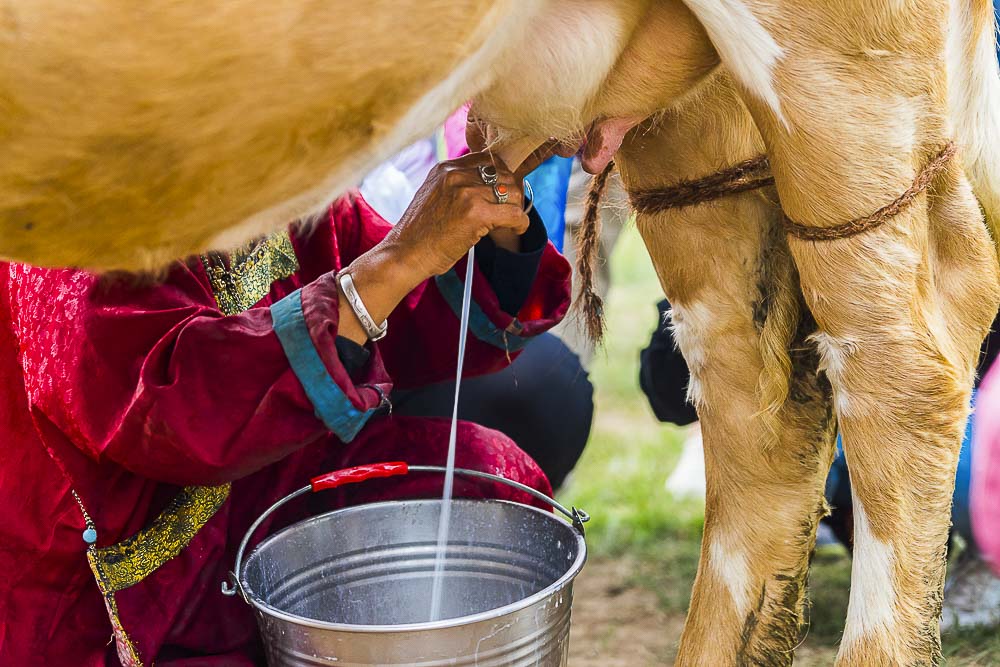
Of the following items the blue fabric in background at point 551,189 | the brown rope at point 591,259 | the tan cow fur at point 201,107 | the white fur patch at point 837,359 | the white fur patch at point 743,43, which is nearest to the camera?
the tan cow fur at point 201,107

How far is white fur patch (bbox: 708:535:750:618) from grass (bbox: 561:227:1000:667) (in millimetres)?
261

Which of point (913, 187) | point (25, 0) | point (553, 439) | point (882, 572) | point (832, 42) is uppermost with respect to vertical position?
point (25, 0)

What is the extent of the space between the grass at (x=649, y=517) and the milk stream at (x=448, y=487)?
0.20 metres

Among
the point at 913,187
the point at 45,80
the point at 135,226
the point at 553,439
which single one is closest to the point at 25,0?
the point at 45,80

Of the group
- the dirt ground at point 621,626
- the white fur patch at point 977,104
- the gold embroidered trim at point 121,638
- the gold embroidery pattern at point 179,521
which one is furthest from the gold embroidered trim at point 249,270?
the dirt ground at point 621,626

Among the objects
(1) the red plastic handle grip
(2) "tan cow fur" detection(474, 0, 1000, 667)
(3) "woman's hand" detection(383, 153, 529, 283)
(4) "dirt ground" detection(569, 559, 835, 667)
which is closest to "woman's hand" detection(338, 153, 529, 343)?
(3) "woman's hand" detection(383, 153, 529, 283)

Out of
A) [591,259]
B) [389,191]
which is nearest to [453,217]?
[591,259]

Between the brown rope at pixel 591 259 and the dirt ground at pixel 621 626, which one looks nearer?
the brown rope at pixel 591 259

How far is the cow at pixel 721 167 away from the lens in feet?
2.14

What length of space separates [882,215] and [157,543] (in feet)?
2.36

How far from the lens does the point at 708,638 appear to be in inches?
44.9

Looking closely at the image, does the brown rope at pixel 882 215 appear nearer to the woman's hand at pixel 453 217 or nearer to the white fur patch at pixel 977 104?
the white fur patch at pixel 977 104

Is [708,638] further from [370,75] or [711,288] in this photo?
[370,75]

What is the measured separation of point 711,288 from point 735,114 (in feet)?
0.56
